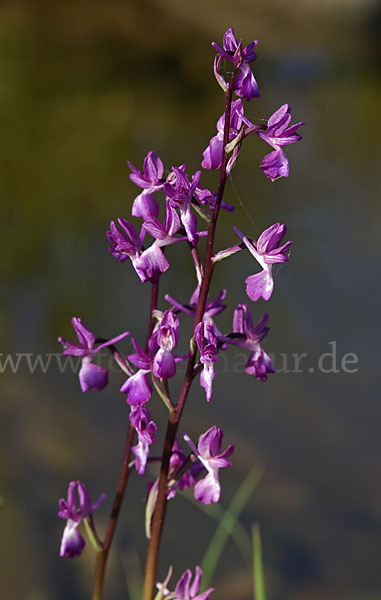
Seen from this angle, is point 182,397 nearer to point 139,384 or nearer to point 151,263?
point 139,384

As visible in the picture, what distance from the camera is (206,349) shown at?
3.80ft

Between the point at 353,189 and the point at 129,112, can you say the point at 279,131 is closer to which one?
the point at 353,189

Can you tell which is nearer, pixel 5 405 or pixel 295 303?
pixel 5 405

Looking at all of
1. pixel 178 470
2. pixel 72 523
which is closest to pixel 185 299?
pixel 72 523

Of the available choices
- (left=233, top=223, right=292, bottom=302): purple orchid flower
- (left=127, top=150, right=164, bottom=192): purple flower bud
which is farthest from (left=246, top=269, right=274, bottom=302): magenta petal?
(left=127, top=150, right=164, bottom=192): purple flower bud

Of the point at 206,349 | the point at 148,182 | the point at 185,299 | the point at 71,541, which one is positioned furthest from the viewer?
the point at 185,299

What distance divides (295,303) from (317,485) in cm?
158

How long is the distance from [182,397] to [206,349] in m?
0.10

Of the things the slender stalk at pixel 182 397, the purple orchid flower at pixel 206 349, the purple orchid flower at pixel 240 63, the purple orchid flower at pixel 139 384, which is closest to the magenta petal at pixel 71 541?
the slender stalk at pixel 182 397

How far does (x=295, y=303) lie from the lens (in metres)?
4.80

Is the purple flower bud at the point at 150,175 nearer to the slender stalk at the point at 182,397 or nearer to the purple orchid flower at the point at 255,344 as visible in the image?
the slender stalk at the point at 182,397

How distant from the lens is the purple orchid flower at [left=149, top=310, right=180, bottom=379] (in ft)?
3.97

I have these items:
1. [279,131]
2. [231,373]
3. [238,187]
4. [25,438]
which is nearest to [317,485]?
[231,373]

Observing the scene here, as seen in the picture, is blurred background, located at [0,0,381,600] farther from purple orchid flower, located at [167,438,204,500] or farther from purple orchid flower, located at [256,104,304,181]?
purple orchid flower, located at [256,104,304,181]
